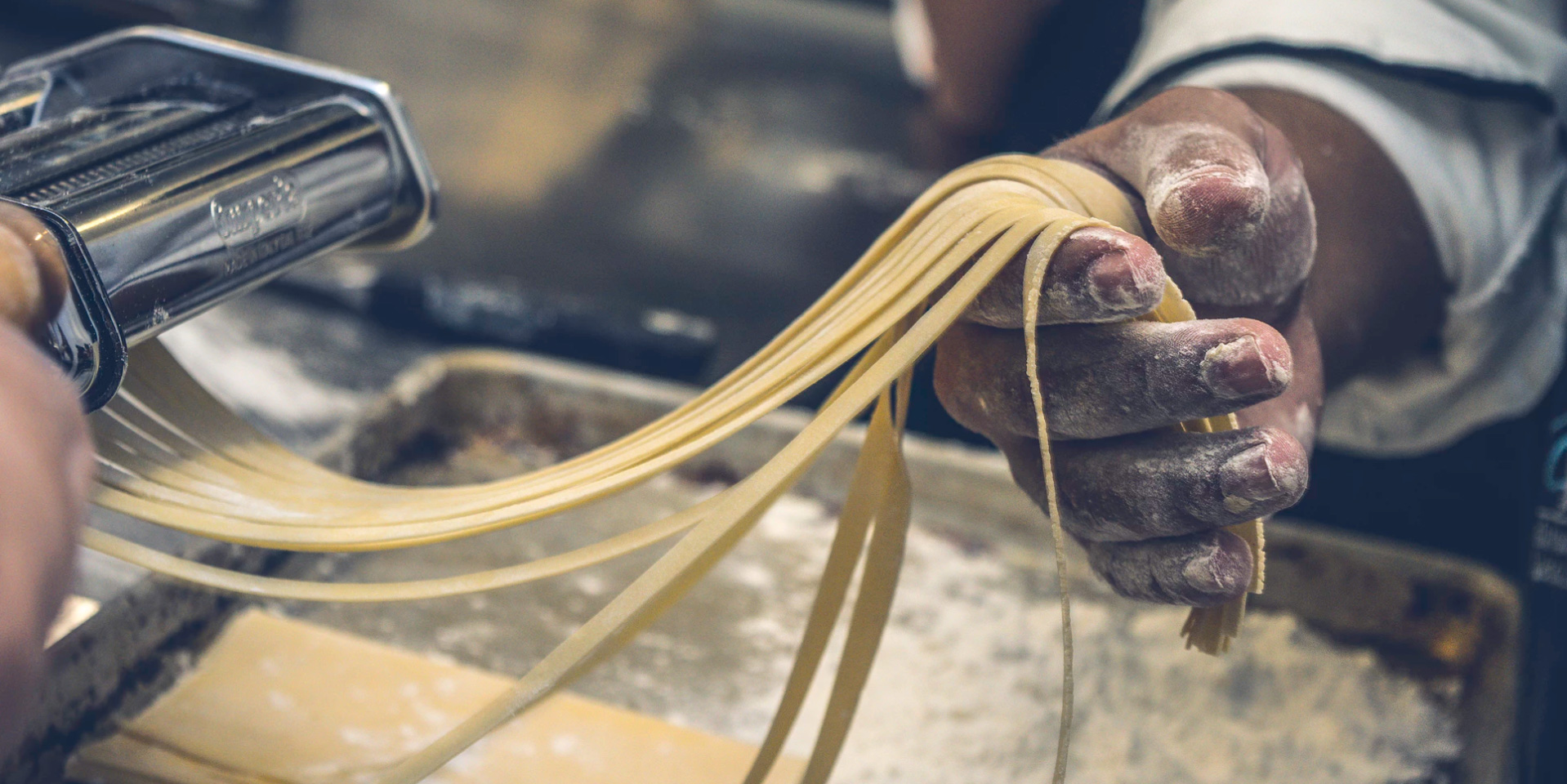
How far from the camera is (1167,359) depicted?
0.53 m

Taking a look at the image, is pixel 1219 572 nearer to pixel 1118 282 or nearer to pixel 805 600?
pixel 1118 282

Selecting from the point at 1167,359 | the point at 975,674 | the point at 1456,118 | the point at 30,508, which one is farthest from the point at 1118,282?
the point at 1456,118

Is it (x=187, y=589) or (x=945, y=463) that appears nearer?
(x=187, y=589)

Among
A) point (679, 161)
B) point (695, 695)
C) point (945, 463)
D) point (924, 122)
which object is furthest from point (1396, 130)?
point (924, 122)

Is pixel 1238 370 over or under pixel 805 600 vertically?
over

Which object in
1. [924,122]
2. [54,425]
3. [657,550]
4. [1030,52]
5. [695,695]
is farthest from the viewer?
[924,122]

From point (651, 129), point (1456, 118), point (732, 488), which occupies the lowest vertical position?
point (651, 129)

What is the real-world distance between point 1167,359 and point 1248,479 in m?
0.07

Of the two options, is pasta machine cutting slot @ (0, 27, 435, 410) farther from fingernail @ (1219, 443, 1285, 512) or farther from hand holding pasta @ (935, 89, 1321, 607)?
fingernail @ (1219, 443, 1285, 512)

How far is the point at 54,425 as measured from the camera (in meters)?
0.34

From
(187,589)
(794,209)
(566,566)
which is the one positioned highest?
(566,566)

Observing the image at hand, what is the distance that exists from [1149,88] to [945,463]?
0.44m

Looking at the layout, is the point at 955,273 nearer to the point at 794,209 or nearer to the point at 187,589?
the point at 187,589

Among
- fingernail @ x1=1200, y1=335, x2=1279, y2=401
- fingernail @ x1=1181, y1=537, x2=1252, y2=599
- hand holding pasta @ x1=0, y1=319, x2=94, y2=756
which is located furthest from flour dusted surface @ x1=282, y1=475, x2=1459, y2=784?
hand holding pasta @ x1=0, y1=319, x2=94, y2=756
